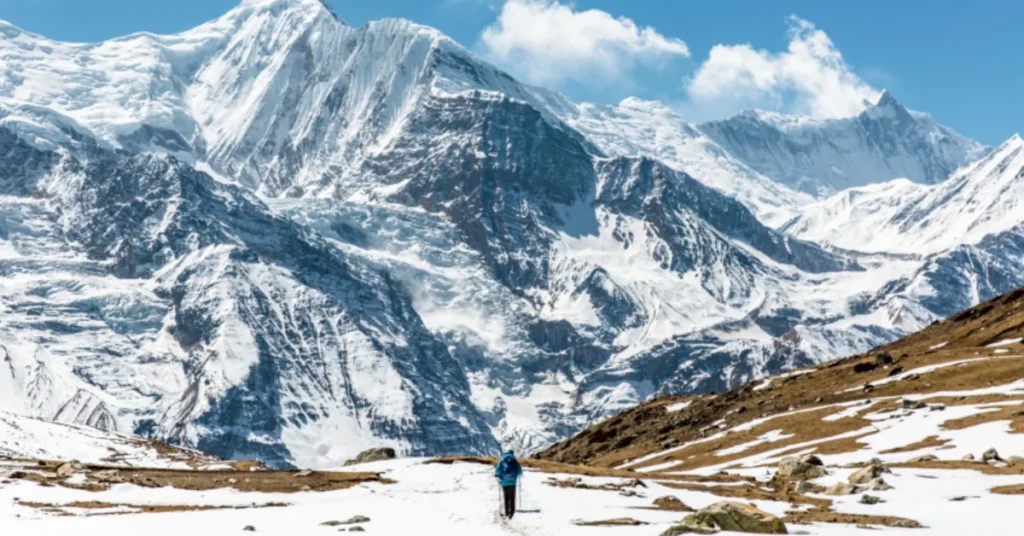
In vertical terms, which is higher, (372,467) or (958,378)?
(958,378)

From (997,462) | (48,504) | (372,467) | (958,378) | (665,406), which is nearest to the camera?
(48,504)

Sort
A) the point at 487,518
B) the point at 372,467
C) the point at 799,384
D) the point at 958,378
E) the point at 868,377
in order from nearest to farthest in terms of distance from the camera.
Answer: the point at 487,518, the point at 372,467, the point at 958,378, the point at 868,377, the point at 799,384

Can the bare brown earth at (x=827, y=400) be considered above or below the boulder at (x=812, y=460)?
above

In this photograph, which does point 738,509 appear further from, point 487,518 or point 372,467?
point 372,467

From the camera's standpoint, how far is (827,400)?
5094 inches

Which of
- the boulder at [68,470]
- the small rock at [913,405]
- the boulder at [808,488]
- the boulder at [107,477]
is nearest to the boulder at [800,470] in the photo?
the boulder at [808,488]

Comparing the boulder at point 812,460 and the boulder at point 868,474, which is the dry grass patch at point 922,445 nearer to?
the boulder at point 812,460

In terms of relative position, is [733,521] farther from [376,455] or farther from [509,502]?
[376,455]

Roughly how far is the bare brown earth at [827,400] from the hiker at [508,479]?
1662 inches

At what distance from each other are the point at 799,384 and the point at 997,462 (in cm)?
8282

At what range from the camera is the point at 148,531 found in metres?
49.1

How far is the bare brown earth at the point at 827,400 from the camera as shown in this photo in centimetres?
10931

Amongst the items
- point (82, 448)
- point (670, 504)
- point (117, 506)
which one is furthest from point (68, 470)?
point (82, 448)

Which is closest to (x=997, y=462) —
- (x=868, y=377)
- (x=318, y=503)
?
(x=318, y=503)
